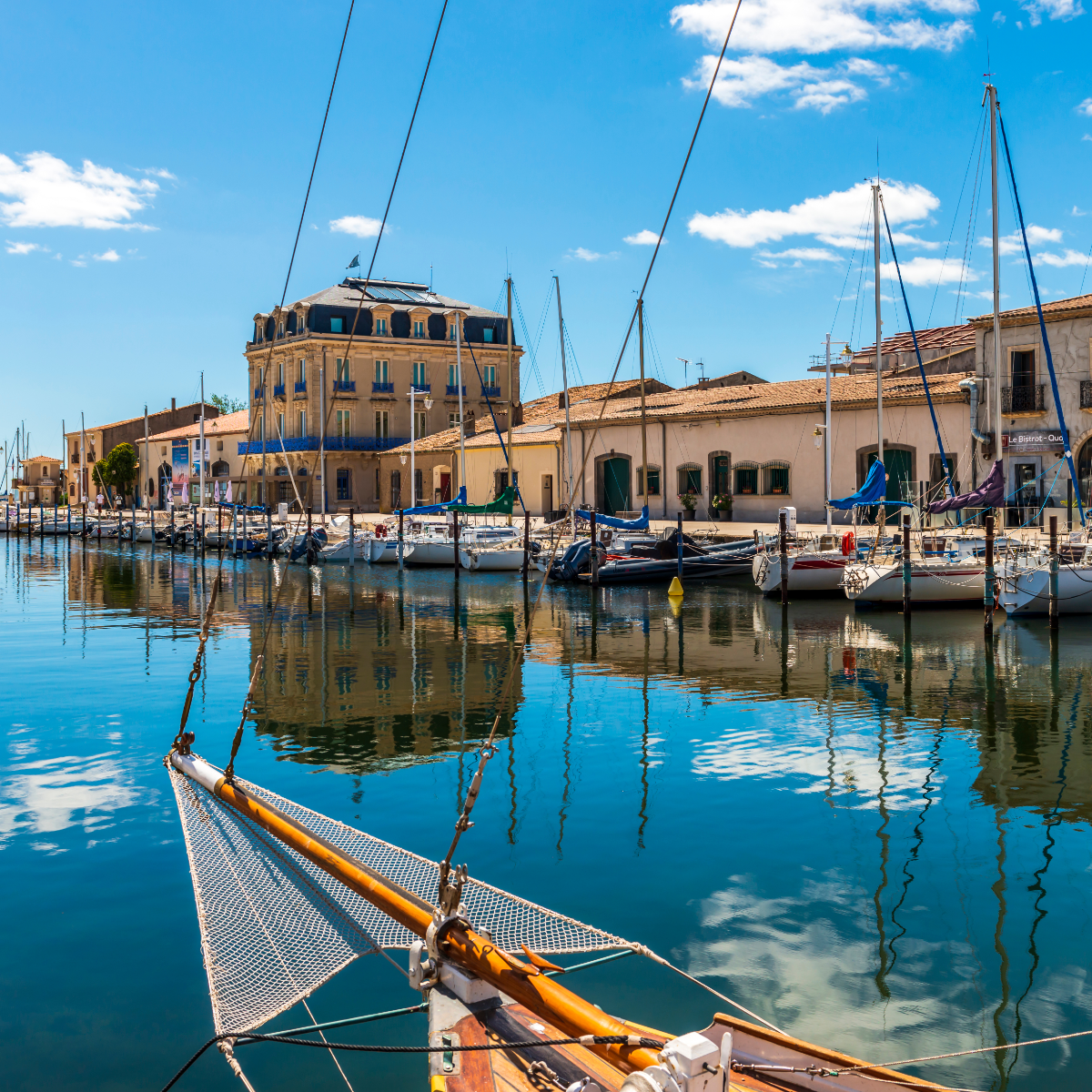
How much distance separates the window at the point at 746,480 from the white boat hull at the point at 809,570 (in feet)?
40.2

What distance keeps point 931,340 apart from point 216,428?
170 ft

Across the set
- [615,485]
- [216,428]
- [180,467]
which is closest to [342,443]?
[180,467]

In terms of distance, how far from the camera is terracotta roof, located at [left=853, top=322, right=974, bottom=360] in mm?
46562

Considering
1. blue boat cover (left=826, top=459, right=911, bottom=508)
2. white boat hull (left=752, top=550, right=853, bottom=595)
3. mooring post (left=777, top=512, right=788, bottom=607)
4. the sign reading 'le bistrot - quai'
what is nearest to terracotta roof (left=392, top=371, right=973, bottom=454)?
the sign reading 'le bistrot - quai'

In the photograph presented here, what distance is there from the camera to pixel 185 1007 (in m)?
7.30

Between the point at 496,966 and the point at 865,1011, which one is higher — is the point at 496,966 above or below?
above

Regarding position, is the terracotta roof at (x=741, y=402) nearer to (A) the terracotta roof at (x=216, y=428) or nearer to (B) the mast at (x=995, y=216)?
(B) the mast at (x=995, y=216)

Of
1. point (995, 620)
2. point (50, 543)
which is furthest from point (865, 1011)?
point (50, 543)

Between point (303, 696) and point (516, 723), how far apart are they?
165 inches

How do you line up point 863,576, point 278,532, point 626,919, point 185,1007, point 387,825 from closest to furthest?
point 185,1007
point 626,919
point 387,825
point 863,576
point 278,532

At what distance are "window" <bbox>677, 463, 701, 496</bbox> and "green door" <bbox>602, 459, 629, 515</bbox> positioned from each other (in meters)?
2.79

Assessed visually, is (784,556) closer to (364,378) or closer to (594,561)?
Answer: (594,561)

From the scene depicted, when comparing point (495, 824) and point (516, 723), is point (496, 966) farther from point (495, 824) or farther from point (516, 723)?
point (516, 723)

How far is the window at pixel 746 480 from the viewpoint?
43.7 m
